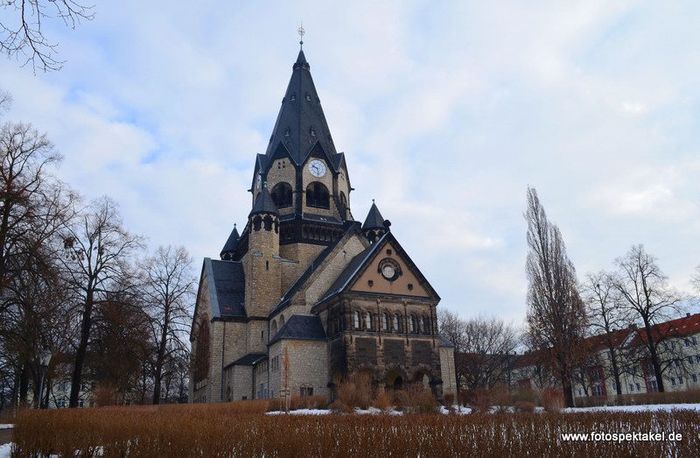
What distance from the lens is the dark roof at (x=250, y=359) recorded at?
39719 mm

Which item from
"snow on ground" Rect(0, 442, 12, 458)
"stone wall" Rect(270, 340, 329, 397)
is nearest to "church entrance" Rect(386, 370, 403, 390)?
"stone wall" Rect(270, 340, 329, 397)

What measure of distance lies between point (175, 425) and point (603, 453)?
7127 mm

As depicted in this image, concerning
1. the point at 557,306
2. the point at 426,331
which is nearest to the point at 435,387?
the point at 426,331

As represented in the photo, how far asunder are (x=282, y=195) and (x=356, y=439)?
1677 inches

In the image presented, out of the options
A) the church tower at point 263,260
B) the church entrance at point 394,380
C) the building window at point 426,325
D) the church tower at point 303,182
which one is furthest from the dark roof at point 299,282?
the church entrance at point 394,380

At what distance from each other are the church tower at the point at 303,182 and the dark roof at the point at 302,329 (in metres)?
8.08

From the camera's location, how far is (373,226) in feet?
154

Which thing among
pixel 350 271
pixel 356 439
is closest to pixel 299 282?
pixel 350 271

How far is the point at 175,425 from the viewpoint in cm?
961

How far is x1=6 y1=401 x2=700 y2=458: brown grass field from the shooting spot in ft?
25.7

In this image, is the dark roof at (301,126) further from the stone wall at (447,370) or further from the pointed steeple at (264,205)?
the stone wall at (447,370)

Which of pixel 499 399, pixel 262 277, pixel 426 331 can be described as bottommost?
pixel 499 399

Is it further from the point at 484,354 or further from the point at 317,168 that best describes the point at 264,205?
the point at 484,354

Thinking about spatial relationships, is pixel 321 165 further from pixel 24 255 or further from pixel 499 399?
pixel 24 255
